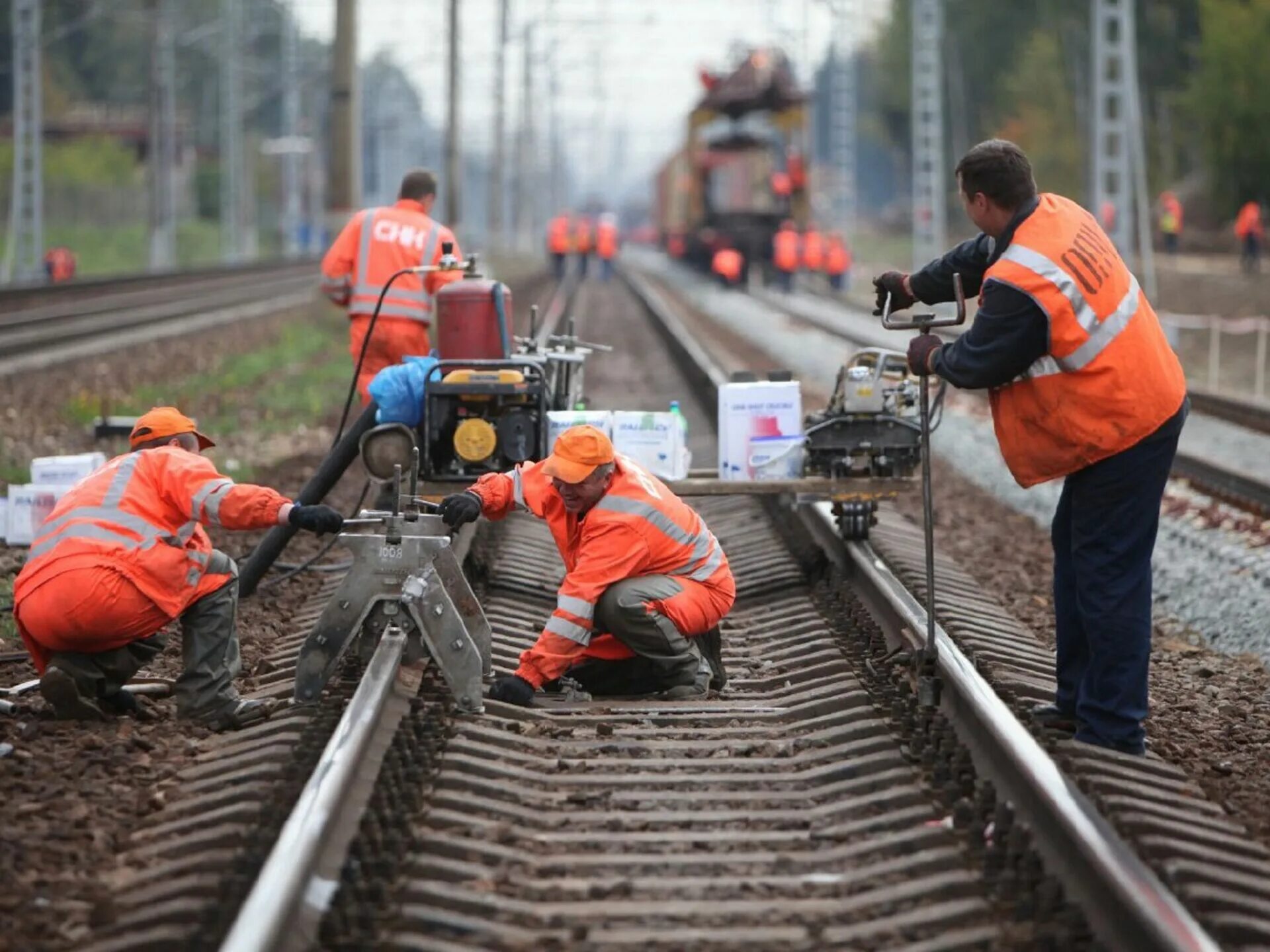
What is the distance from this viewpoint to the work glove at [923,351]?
19.4 feet

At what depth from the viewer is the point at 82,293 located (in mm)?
33531

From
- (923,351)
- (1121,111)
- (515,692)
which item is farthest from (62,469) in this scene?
(1121,111)

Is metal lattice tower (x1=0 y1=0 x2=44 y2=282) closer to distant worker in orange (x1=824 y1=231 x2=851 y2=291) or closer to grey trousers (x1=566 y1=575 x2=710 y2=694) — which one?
distant worker in orange (x1=824 y1=231 x2=851 y2=291)

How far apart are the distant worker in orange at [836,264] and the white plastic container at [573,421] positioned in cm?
3381

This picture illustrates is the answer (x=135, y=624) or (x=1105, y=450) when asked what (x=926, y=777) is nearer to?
(x=1105, y=450)

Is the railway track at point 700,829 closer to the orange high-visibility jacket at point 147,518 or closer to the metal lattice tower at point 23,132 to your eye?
the orange high-visibility jacket at point 147,518

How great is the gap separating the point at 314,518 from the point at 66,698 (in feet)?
3.35

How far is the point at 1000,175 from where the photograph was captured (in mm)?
5672

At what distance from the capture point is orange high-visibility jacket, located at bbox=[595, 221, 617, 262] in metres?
49.3

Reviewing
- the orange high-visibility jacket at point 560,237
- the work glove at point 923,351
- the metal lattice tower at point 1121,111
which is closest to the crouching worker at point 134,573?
the work glove at point 923,351

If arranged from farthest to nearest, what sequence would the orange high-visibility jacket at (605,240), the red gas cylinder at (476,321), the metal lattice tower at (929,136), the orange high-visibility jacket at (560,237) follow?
1. the orange high-visibility jacket at (605,240)
2. the orange high-visibility jacket at (560,237)
3. the metal lattice tower at (929,136)
4. the red gas cylinder at (476,321)

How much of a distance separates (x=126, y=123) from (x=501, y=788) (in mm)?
79249

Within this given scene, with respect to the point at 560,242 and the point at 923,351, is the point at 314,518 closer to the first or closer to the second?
the point at 923,351

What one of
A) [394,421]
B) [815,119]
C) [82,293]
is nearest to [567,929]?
[394,421]
